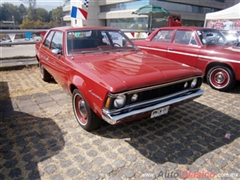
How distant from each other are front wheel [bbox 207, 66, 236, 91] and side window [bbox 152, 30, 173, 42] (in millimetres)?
1824

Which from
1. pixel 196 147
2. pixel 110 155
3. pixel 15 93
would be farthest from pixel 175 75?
Result: pixel 15 93

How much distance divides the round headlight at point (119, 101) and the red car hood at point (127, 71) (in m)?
0.14

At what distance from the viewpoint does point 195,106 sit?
163 inches

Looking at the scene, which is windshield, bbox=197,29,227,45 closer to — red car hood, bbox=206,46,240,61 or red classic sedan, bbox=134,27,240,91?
red classic sedan, bbox=134,27,240,91

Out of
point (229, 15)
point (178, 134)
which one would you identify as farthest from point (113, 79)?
point (229, 15)

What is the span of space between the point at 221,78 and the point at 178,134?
9.67 feet

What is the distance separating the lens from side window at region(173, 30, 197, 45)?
18.5 feet

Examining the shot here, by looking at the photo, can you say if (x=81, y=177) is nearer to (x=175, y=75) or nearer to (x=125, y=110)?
(x=125, y=110)

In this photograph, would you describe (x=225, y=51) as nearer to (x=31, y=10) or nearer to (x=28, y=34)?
(x=28, y=34)

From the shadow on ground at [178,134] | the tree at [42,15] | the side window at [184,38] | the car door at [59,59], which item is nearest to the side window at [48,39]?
the car door at [59,59]

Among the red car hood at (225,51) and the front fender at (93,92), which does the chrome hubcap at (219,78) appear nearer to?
the red car hood at (225,51)

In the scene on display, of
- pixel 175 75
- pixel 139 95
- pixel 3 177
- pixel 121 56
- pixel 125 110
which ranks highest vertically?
pixel 121 56

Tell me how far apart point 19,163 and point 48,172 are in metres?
0.45

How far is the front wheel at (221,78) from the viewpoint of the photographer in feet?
16.2
